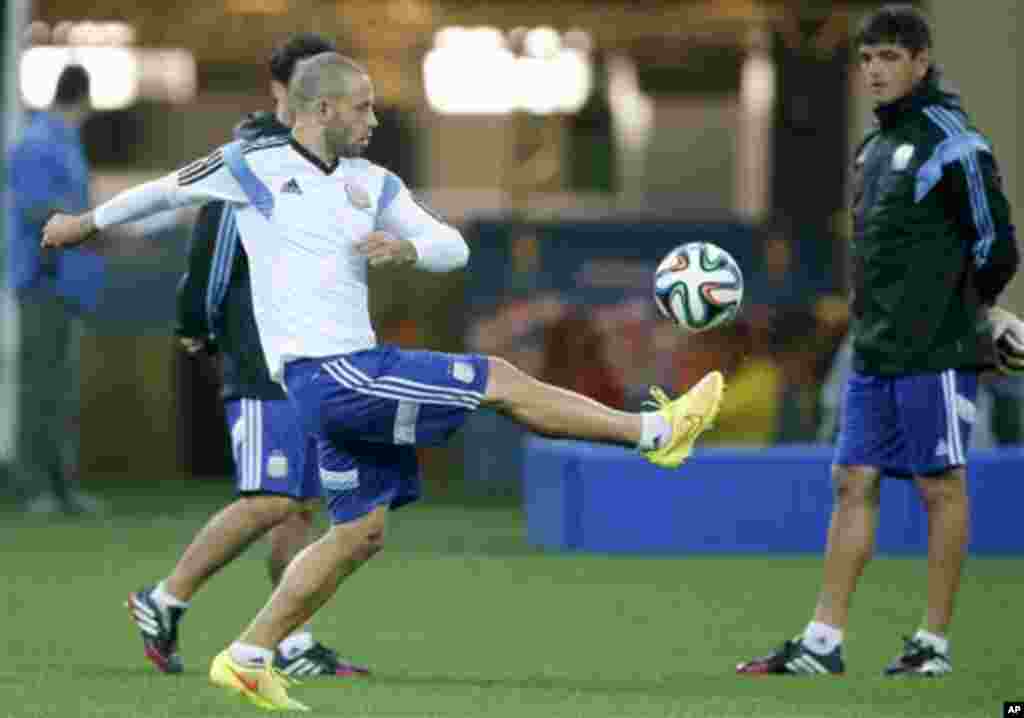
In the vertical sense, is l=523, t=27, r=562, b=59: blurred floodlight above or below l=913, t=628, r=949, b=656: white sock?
above

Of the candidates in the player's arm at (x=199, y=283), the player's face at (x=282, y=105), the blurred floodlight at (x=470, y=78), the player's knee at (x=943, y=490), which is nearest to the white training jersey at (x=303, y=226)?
the player's face at (x=282, y=105)

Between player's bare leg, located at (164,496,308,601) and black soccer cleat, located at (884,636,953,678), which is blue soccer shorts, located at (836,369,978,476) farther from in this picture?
player's bare leg, located at (164,496,308,601)

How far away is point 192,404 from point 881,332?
998 cm

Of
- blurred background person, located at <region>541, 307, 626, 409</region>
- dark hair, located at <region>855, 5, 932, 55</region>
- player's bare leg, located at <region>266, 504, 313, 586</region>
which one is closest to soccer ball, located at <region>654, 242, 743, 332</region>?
dark hair, located at <region>855, 5, 932, 55</region>

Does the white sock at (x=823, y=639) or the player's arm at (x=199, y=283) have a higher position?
the player's arm at (x=199, y=283)

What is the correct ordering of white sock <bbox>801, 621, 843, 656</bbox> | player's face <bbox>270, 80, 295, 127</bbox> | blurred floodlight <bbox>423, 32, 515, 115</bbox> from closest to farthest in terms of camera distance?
player's face <bbox>270, 80, 295, 127</bbox> < white sock <bbox>801, 621, 843, 656</bbox> < blurred floodlight <bbox>423, 32, 515, 115</bbox>

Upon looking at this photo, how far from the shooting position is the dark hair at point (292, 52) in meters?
8.79

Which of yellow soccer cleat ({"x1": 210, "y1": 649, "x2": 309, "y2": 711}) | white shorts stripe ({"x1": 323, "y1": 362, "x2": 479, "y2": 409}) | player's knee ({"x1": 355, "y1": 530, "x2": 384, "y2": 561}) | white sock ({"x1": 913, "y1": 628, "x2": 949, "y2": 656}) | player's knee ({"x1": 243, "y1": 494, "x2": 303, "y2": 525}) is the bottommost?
white sock ({"x1": 913, "y1": 628, "x2": 949, "y2": 656})

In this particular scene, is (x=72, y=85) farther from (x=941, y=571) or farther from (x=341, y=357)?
(x=341, y=357)

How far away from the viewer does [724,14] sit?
20.2 meters

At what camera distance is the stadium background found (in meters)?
12.8

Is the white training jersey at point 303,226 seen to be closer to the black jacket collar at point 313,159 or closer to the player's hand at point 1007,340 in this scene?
the black jacket collar at point 313,159

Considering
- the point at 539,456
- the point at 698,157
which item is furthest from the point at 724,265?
the point at 698,157

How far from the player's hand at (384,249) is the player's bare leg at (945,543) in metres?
2.03
